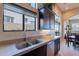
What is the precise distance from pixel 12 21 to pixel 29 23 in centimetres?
70

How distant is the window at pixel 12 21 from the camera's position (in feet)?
8.27

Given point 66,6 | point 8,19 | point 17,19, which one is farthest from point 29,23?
point 66,6

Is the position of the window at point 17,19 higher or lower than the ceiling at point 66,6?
lower

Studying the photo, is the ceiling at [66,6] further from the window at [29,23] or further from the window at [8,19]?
the window at [8,19]

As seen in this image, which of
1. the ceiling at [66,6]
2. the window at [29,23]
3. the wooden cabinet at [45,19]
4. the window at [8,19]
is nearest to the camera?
the window at [8,19]

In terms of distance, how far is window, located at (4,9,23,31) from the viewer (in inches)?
99.3

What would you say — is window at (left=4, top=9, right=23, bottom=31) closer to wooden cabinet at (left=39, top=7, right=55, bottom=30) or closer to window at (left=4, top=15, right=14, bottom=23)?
window at (left=4, top=15, right=14, bottom=23)

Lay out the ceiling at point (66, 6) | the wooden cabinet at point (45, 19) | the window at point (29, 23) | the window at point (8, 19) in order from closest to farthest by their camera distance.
A: the window at point (8, 19) < the ceiling at point (66, 6) < the window at point (29, 23) < the wooden cabinet at point (45, 19)

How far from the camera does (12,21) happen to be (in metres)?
2.72

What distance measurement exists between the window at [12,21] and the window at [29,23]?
176 millimetres

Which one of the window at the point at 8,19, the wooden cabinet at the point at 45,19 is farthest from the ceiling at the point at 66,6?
the window at the point at 8,19

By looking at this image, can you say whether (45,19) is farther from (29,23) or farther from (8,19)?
(8,19)

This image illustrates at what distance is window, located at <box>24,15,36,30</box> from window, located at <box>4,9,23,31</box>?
18cm

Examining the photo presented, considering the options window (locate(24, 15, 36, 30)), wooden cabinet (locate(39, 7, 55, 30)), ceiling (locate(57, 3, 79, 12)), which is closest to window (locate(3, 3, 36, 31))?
window (locate(24, 15, 36, 30))
